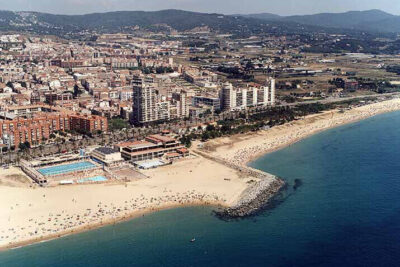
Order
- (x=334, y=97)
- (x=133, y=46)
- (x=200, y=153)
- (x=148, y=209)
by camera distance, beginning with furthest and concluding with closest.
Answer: (x=133, y=46) < (x=334, y=97) < (x=200, y=153) < (x=148, y=209)

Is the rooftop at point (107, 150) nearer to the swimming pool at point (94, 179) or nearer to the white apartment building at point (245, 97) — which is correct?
the swimming pool at point (94, 179)

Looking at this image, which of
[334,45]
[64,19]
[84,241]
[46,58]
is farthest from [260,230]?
[64,19]

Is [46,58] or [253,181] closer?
[253,181]

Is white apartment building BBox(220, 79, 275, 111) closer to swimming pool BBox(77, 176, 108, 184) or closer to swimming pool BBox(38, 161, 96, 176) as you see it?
swimming pool BBox(38, 161, 96, 176)

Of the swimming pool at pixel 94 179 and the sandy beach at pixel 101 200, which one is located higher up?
the swimming pool at pixel 94 179

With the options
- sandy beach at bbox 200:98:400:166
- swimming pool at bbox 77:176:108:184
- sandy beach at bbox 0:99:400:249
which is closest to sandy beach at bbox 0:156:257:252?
sandy beach at bbox 0:99:400:249

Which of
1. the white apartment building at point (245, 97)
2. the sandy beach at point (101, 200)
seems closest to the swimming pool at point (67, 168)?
the sandy beach at point (101, 200)

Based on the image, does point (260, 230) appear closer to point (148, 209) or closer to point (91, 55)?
point (148, 209)

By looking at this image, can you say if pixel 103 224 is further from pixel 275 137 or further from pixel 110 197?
pixel 275 137
